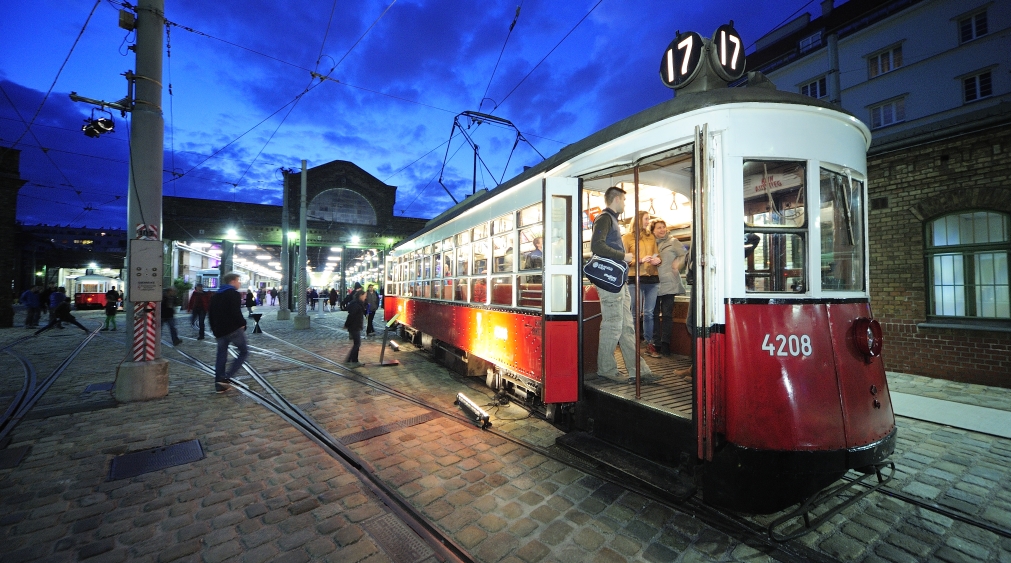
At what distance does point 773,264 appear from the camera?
289cm

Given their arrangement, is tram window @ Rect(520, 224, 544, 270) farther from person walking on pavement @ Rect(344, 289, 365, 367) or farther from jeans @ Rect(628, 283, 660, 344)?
person walking on pavement @ Rect(344, 289, 365, 367)

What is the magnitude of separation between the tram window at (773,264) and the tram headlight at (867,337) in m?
0.42

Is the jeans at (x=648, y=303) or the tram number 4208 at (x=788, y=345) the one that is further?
the jeans at (x=648, y=303)

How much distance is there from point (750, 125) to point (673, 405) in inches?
84.7

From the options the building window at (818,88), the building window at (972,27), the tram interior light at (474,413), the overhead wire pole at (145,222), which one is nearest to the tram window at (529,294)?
the tram interior light at (474,413)

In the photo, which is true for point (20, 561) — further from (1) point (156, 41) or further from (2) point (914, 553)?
(1) point (156, 41)

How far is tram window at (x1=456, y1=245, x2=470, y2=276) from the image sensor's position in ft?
20.2

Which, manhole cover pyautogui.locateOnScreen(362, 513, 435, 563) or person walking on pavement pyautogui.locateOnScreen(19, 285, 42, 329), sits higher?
person walking on pavement pyautogui.locateOnScreen(19, 285, 42, 329)

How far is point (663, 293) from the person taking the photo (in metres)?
5.32

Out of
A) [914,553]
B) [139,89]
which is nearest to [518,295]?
[914,553]

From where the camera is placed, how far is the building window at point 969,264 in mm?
5957

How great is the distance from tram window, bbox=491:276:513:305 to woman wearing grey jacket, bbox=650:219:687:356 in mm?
1967

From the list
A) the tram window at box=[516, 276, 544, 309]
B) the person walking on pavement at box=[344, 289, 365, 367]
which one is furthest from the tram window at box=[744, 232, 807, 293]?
the person walking on pavement at box=[344, 289, 365, 367]

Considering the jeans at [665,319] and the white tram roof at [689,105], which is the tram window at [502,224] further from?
the jeans at [665,319]
